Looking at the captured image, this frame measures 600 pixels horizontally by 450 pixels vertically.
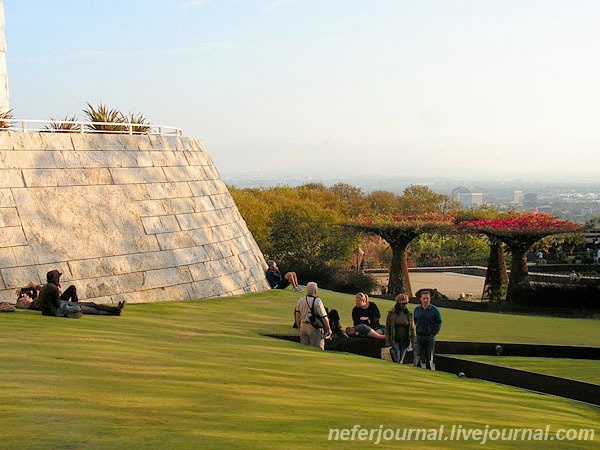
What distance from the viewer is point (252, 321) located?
54.8 feet

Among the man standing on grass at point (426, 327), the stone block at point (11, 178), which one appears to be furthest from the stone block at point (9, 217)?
the man standing on grass at point (426, 327)

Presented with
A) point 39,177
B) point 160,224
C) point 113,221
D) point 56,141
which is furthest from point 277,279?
point 39,177

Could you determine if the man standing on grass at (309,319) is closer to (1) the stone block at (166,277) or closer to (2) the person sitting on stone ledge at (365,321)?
(2) the person sitting on stone ledge at (365,321)

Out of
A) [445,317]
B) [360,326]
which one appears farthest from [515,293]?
[360,326]

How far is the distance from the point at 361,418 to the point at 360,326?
6551mm

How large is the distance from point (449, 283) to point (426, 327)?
3343 centimetres

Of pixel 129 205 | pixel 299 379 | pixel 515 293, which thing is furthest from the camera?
pixel 515 293

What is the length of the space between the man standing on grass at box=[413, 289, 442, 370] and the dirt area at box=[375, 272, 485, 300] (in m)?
22.9

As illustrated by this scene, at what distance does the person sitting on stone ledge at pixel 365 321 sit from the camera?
14.6 metres

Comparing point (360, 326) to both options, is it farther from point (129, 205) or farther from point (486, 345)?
point (129, 205)

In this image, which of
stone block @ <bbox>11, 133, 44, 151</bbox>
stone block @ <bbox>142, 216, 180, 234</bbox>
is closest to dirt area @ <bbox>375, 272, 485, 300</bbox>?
stone block @ <bbox>142, 216, 180, 234</bbox>

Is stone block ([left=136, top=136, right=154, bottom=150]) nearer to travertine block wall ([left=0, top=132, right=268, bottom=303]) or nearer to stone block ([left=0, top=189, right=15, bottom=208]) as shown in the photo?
travertine block wall ([left=0, top=132, right=268, bottom=303])

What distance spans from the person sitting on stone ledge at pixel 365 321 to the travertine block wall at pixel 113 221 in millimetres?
5482

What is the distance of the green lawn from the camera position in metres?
→ 6.88
